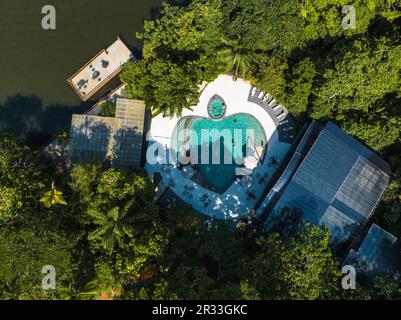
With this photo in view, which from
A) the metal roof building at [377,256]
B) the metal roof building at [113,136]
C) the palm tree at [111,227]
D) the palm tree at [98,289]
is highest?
the metal roof building at [113,136]

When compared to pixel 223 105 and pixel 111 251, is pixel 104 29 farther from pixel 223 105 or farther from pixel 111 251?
pixel 111 251

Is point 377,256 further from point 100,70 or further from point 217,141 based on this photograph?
point 100,70

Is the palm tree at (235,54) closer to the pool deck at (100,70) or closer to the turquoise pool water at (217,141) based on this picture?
the turquoise pool water at (217,141)

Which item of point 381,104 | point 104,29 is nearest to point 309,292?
point 381,104

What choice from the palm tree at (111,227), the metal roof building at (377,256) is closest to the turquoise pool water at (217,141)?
the palm tree at (111,227)

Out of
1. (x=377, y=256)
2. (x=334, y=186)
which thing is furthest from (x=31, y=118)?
(x=377, y=256)

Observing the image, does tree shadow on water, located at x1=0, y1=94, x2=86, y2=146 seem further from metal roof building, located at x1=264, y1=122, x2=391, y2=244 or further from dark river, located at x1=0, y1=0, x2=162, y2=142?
metal roof building, located at x1=264, y1=122, x2=391, y2=244
